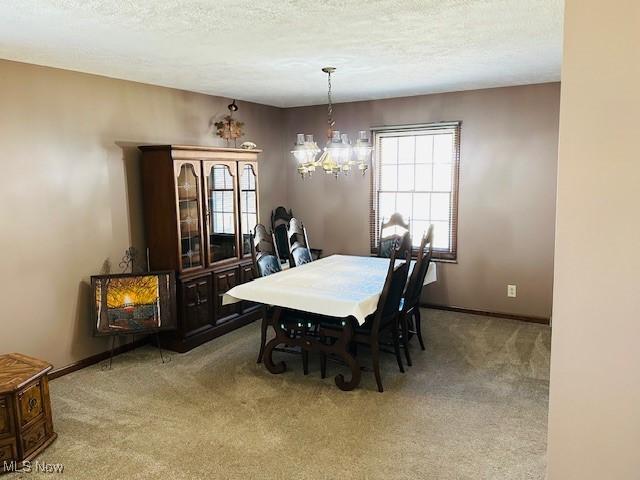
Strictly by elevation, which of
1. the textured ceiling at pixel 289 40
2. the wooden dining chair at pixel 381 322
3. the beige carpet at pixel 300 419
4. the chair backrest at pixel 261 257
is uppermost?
the textured ceiling at pixel 289 40

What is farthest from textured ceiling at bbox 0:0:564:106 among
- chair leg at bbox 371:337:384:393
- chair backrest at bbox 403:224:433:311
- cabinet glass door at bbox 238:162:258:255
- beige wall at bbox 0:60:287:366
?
chair leg at bbox 371:337:384:393

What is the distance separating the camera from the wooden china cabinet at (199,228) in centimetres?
424

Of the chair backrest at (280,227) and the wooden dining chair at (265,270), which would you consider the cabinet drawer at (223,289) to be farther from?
the chair backrest at (280,227)

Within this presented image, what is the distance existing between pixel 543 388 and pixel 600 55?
2.86 metres

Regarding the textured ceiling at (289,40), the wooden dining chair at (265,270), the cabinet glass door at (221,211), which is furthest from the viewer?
the cabinet glass door at (221,211)

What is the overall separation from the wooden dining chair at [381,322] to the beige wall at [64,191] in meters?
2.02

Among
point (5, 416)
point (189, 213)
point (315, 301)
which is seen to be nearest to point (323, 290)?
point (315, 301)

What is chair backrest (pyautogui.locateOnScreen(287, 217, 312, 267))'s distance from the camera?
15.5 feet

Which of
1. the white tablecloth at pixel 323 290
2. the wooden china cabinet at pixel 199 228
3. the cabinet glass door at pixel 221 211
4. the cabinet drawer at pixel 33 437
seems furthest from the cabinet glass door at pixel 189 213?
Result: the cabinet drawer at pixel 33 437

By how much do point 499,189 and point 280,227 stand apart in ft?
8.64

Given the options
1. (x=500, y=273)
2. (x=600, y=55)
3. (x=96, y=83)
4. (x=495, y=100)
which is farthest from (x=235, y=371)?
(x=495, y=100)

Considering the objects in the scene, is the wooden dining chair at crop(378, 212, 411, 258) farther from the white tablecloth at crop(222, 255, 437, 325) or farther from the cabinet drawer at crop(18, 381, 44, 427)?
the cabinet drawer at crop(18, 381, 44, 427)

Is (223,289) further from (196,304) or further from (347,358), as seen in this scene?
(347,358)

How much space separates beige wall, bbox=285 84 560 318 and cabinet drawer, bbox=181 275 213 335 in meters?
2.27
